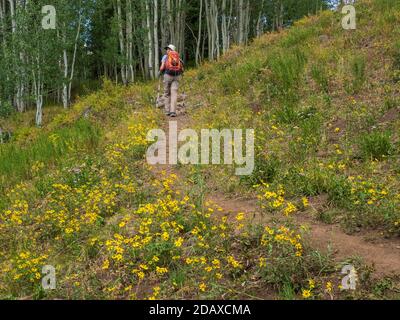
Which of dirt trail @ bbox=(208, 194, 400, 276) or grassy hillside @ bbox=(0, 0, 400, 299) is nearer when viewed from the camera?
dirt trail @ bbox=(208, 194, 400, 276)

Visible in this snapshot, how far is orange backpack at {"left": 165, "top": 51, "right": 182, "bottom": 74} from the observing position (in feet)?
44.3

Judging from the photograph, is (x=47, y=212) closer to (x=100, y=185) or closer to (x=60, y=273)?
(x=100, y=185)

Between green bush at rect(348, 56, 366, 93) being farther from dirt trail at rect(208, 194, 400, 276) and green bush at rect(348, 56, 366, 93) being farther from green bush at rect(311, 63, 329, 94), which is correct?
dirt trail at rect(208, 194, 400, 276)

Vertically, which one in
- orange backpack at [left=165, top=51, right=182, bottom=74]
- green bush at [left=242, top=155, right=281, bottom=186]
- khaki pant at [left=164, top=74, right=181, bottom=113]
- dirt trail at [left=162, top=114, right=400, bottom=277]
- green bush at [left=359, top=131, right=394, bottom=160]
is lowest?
dirt trail at [left=162, top=114, right=400, bottom=277]

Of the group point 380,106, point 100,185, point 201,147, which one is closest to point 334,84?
point 380,106

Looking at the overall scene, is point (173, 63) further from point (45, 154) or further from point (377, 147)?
point (377, 147)

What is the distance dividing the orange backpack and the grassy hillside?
4.81 ft

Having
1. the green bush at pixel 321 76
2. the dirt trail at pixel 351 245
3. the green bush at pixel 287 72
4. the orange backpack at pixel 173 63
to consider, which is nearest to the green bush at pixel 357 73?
the green bush at pixel 321 76

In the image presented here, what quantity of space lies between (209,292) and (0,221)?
5.30 m

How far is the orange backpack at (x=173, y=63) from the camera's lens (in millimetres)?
13492

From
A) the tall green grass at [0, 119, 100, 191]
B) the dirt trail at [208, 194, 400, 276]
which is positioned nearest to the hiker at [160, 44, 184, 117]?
the tall green grass at [0, 119, 100, 191]

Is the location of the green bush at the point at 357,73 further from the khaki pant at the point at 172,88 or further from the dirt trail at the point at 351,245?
the dirt trail at the point at 351,245

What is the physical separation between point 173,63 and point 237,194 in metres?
7.10

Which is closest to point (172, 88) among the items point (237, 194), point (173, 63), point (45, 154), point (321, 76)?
point (173, 63)
